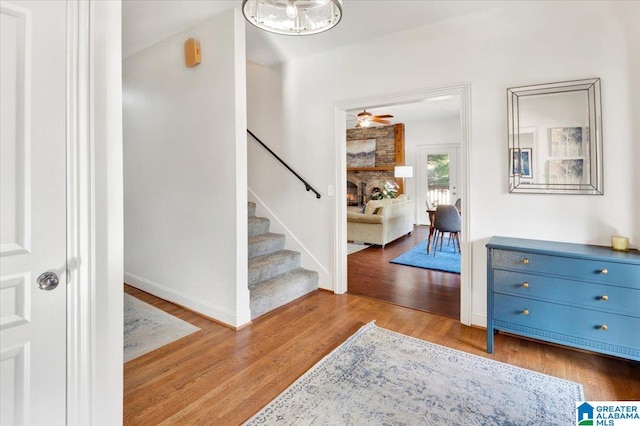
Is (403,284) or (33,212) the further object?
(403,284)

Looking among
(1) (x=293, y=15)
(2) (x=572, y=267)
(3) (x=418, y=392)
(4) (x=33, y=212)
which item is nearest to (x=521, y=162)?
(2) (x=572, y=267)

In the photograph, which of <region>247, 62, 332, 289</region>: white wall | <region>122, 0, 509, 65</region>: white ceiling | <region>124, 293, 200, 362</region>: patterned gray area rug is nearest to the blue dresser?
<region>247, 62, 332, 289</region>: white wall

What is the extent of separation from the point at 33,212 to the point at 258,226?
9.37 ft

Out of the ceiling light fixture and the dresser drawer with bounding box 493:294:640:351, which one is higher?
the ceiling light fixture

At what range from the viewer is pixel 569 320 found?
219 centimetres

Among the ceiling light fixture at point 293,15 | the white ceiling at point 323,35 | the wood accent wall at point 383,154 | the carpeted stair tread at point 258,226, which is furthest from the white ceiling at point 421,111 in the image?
the ceiling light fixture at point 293,15

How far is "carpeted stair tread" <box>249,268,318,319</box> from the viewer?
3102 millimetres

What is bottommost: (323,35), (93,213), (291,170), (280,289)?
(280,289)

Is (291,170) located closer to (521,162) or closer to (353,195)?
(521,162)

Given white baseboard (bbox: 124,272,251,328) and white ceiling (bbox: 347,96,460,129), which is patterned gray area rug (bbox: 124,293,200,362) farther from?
white ceiling (bbox: 347,96,460,129)

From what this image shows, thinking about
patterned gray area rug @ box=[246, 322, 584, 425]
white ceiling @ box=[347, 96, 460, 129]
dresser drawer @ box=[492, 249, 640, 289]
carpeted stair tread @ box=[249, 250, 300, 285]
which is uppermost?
white ceiling @ box=[347, 96, 460, 129]

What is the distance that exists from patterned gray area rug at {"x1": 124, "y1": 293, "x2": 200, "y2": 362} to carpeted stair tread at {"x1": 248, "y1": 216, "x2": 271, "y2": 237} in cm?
128

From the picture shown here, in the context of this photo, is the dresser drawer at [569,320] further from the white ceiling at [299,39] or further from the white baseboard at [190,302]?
the white ceiling at [299,39]

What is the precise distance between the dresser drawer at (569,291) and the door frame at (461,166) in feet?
1.63
